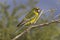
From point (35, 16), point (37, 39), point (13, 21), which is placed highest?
point (35, 16)

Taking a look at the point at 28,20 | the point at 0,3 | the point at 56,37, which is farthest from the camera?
the point at 0,3

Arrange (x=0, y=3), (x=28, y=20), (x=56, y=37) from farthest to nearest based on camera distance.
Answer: (x=0, y=3)
(x=56, y=37)
(x=28, y=20)

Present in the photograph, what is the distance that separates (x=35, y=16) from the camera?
8.79 feet

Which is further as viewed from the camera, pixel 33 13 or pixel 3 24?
pixel 3 24

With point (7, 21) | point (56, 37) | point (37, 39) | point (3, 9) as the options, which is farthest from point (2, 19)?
point (56, 37)

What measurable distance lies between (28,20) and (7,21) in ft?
12.3

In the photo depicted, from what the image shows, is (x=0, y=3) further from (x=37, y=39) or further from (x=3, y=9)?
(x=37, y=39)

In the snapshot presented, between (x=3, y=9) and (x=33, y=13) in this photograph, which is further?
(x=3, y=9)

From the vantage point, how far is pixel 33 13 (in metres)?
2.76

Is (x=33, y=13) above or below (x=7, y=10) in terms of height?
above

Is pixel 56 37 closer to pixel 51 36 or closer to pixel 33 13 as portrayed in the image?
pixel 51 36

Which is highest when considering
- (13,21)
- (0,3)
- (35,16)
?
(35,16)

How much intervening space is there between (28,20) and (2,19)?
12.1 ft

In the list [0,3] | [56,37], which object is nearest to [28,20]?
[56,37]
